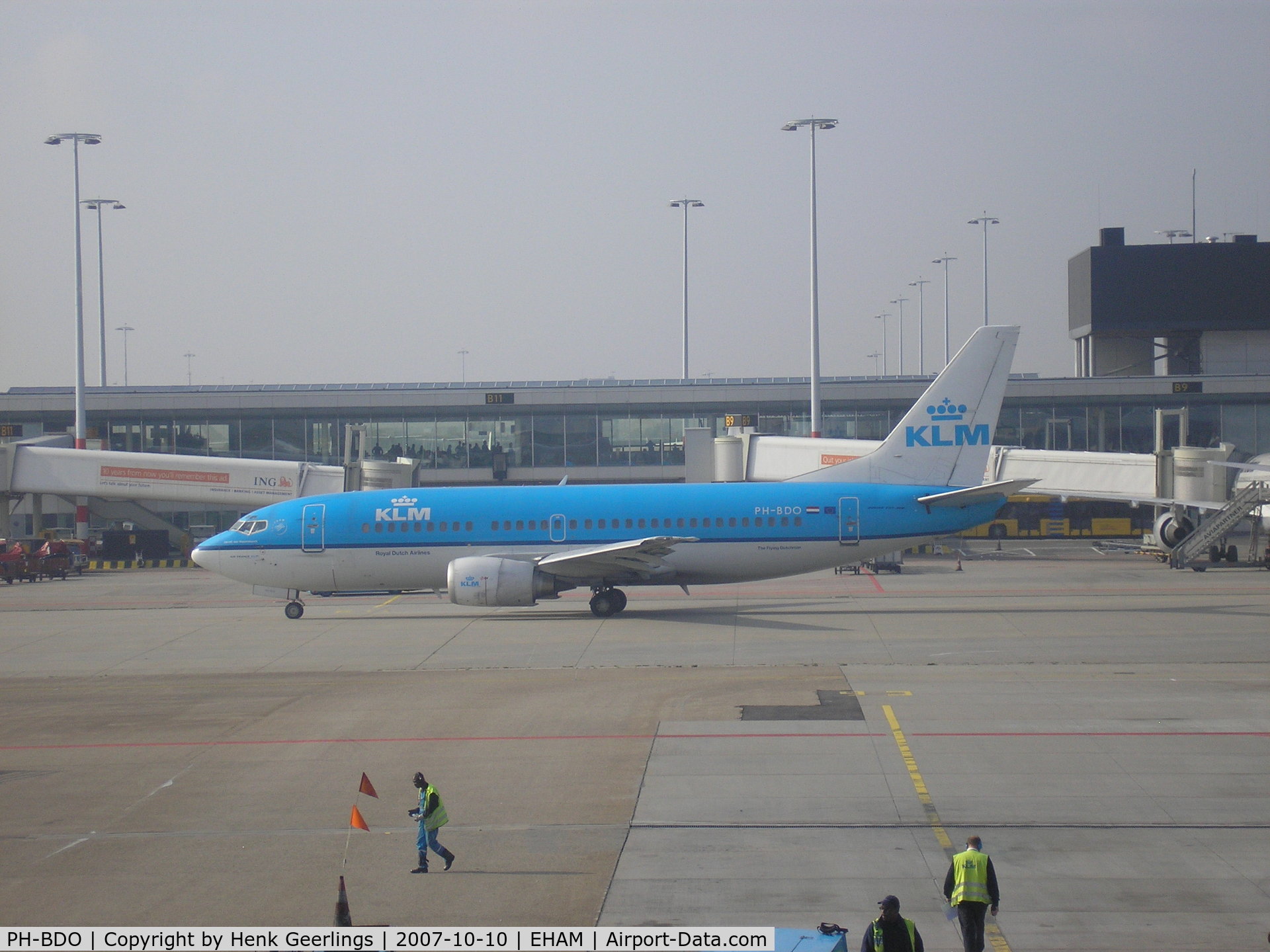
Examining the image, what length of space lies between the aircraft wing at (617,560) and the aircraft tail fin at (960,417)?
6871 mm

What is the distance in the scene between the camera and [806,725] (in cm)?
1861

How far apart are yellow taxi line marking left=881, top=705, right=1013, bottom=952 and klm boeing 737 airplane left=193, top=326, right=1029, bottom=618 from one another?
39.5ft

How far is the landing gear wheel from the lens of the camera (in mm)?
31812

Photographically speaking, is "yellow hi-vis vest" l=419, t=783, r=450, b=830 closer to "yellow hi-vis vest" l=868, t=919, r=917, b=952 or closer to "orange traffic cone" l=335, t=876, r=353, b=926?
"orange traffic cone" l=335, t=876, r=353, b=926

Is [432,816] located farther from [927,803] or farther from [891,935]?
[927,803]

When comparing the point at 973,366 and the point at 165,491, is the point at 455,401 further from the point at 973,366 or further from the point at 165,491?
the point at 973,366

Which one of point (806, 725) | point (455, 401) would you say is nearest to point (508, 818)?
point (806, 725)

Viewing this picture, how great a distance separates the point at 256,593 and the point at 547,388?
Answer: 31.0 m

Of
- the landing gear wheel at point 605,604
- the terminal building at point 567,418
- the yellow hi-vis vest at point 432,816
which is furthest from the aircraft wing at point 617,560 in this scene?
the terminal building at point 567,418

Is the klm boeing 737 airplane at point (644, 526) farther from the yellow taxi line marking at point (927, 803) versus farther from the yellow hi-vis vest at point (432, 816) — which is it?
the yellow hi-vis vest at point (432, 816)

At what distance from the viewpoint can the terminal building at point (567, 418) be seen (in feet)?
204

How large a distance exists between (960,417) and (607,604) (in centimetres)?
1133

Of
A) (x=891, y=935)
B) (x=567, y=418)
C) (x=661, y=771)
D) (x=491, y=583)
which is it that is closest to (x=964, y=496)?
(x=491, y=583)

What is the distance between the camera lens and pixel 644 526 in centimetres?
3191
